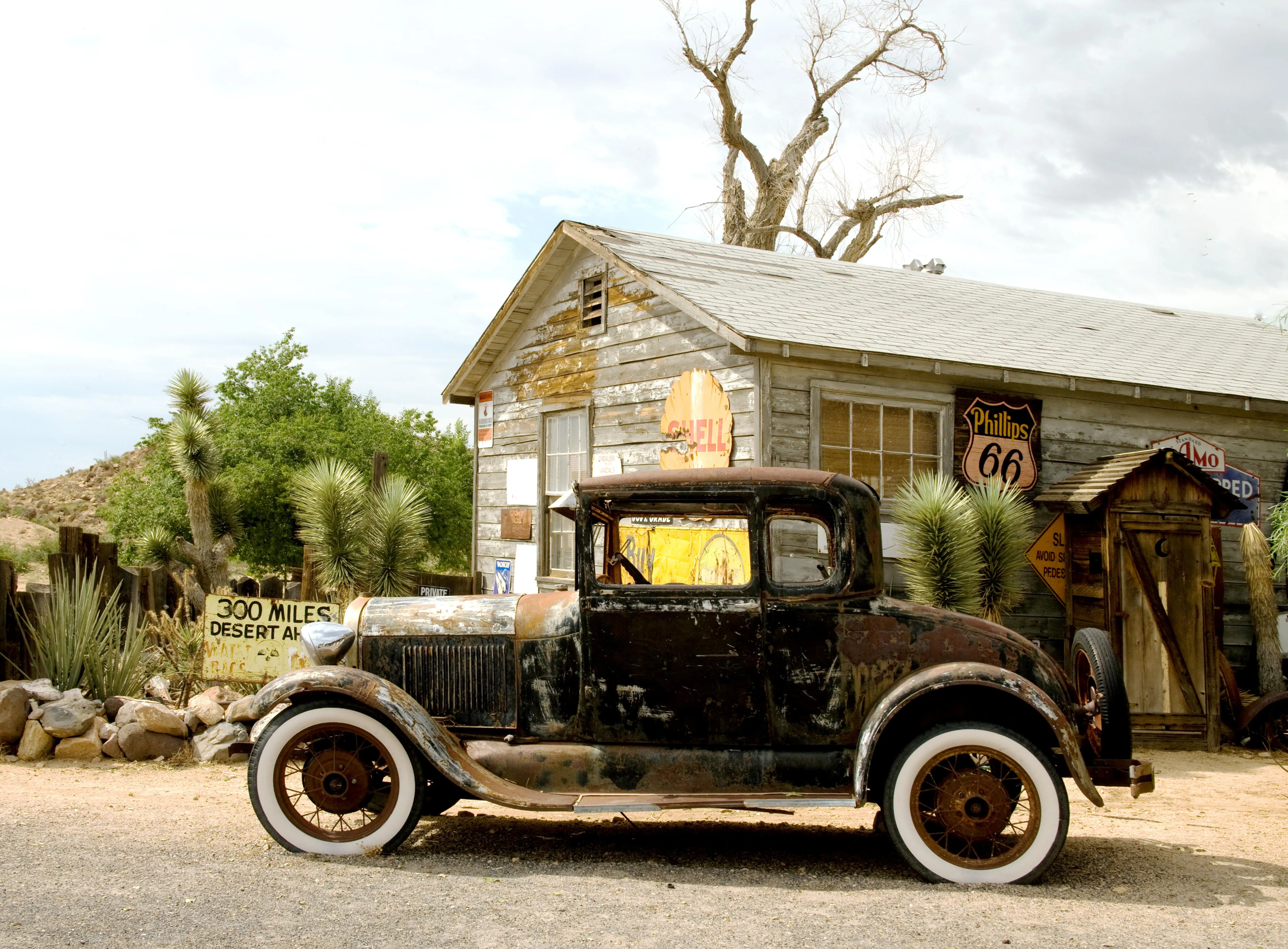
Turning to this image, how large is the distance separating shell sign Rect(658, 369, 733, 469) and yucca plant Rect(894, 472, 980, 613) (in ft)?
5.56

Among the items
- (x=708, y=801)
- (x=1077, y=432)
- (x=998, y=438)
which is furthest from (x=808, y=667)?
(x=1077, y=432)

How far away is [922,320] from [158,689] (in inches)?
322

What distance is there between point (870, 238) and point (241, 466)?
1746 cm

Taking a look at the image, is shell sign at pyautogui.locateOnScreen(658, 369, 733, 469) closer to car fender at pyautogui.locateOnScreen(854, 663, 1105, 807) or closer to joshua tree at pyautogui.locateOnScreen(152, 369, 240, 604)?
car fender at pyautogui.locateOnScreen(854, 663, 1105, 807)

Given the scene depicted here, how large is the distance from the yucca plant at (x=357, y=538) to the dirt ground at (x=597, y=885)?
445cm

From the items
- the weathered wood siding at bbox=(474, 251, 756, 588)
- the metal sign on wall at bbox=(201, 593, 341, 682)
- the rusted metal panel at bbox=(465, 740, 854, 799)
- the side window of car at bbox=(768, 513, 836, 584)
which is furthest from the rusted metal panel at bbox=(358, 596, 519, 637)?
the weathered wood siding at bbox=(474, 251, 756, 588)

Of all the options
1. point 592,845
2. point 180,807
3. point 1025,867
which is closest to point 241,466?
point 180,807

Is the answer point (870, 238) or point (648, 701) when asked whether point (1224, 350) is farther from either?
point (870, 238)

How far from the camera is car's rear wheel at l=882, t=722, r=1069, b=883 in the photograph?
187 inches

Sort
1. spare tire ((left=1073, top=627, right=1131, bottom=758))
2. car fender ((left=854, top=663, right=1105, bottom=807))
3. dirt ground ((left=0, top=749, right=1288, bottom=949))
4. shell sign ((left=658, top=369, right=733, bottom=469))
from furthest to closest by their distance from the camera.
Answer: shell sign ((left=658, top=369, right=733, bottom=469)) < spare tire ((left=1073, top=627, right=1131, bottom=758)) < car fender ((left=854, top=663, right=1105, bottom=807)) < dirt ground ((left=0, top=749, right=1288, bottom=949))

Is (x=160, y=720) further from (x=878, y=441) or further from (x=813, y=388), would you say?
(x=878, y=441)

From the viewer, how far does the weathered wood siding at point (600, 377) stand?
9633mm

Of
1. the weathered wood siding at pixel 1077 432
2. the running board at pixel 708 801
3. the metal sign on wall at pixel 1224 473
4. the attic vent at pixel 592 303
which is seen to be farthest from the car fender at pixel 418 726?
the metal sign on wall at pixel 1224 473

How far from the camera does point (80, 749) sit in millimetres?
7902
